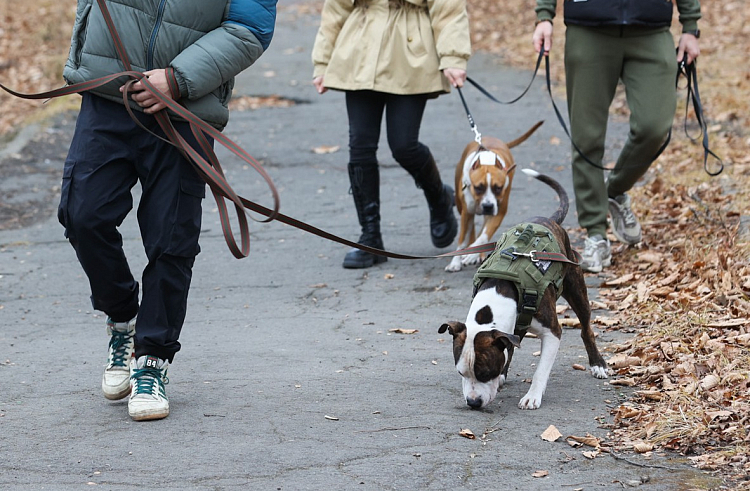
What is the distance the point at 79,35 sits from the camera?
12.3ft

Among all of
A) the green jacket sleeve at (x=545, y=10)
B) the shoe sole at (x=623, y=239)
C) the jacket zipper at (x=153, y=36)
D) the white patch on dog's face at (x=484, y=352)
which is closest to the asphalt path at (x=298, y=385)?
the white patch on dog's face at (x=484, y=352)

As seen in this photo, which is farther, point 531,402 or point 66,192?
point 531,402

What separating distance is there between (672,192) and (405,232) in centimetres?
228

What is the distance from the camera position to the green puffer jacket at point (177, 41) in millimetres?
3641

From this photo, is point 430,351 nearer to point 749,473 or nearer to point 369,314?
point 369,314

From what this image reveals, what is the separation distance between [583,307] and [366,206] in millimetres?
2651

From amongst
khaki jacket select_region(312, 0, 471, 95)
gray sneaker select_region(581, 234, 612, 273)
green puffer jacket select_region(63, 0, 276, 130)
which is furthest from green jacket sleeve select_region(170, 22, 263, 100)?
gray sneaker select_region(581, 234, 612, 273)

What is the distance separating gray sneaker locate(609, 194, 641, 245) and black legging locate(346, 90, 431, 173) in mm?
1356

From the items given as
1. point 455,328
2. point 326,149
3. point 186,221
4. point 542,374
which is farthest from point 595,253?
point 326,149

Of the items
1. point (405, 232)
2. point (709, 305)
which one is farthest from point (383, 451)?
point (405, 232)

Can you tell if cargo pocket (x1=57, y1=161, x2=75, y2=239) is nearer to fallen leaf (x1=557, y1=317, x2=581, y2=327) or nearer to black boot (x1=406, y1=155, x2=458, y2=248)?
fallen leaf (x1=557, y1=317, x2=581, y2=327)

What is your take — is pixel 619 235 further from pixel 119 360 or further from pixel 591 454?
pixel 119 360

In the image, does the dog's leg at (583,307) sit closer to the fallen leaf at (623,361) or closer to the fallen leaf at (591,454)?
the fallen leaf at (623,361)

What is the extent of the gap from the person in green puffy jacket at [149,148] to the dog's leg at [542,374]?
60.0 inches
